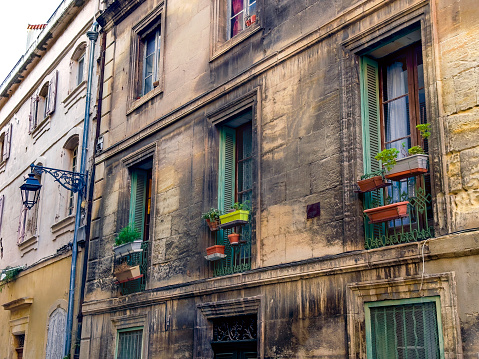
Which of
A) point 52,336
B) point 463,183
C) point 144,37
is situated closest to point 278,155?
point 463,183

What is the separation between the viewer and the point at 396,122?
26.0ft

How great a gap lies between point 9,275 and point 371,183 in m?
14.0

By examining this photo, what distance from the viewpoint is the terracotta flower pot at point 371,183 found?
738cm

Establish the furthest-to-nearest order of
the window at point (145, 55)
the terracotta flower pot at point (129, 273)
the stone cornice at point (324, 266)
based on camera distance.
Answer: the window at point (145, 55), the terracotta flower pot at point (129, 273), the stone cornice at point (324, 266)

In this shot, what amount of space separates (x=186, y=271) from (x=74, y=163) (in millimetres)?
6811

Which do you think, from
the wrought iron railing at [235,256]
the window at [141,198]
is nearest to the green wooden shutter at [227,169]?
the wrought iron railing at [235,256]

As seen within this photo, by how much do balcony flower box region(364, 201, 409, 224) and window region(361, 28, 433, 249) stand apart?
182mm

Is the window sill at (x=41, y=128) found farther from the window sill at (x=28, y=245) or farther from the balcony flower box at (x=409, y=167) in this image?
the balcony flower box at (x=409, y=167)

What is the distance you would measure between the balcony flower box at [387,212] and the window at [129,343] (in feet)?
17.9

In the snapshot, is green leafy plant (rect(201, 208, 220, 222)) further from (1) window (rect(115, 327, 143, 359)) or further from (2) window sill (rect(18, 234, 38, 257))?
(2) window sill (rect(18, 234, 38, 257))

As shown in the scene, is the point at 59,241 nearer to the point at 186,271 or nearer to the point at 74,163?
the point at 74,163

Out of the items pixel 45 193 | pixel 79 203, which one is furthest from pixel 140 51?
pixel 45 193

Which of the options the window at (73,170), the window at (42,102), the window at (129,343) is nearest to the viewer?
the window at (129,343)

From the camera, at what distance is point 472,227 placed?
639 centimetres
